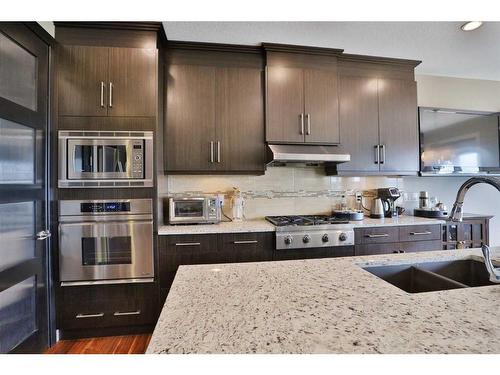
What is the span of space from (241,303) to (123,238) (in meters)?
1.52

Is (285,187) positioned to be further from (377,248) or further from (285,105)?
(377,248)

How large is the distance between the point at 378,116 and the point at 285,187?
1.24 metres

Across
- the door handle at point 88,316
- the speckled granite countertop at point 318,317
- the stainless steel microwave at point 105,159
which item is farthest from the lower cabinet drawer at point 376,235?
the door handle at point 88,316

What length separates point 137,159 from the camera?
1820mm

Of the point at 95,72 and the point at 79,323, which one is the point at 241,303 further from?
the point at 95,72

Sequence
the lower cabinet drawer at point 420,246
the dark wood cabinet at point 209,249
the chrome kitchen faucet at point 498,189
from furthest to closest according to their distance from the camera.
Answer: the lower cabinet drawer at point 420,246
the dark wood cabinet at point 209,249
the chrome kitchen faucet at point 498,189

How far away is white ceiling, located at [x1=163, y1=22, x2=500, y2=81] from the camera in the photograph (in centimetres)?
188

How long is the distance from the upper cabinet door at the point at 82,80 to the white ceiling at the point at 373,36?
2.08ft

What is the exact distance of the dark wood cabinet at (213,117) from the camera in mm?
2123

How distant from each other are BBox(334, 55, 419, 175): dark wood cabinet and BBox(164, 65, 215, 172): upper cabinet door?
1345mm

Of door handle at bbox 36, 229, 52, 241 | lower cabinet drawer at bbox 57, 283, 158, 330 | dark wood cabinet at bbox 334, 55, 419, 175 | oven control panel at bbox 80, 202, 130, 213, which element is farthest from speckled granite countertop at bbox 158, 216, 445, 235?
door handle at bbox 36, 229, 52, 241

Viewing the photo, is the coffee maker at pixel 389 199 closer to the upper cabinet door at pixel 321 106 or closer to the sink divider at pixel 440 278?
the upper cabinet door at pixel 321 106

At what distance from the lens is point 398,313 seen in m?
0.58

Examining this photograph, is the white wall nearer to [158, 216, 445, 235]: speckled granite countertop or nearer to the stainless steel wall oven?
[158, 216, 445, 235]: speckled granite countertop
